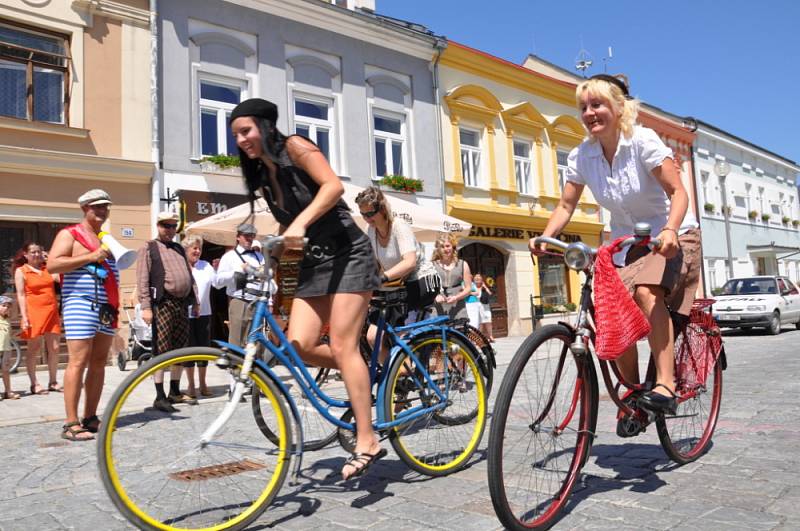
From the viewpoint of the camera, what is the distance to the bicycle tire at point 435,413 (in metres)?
3.46

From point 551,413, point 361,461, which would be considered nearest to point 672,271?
point 551,413

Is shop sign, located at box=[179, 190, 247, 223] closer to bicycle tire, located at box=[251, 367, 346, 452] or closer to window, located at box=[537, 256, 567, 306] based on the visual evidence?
bicycle tire, located at box=[251, 367, 346, 452]

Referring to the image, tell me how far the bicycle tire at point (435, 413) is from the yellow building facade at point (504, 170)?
14257mm

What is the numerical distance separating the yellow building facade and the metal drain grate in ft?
50.7

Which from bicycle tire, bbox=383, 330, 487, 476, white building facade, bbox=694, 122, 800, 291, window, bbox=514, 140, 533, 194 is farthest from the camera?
white building facade, bbox=694, 122, 800, 291

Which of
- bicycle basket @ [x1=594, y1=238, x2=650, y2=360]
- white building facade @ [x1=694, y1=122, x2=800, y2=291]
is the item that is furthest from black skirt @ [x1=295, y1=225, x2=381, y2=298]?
white building facade @ [x1=694, y1=122, x2=800, y2=291]

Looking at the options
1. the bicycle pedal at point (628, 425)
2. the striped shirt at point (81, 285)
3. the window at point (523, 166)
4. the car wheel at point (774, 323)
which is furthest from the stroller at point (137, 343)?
the car wheel at point (774, 323)

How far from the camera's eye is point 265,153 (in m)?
3.09

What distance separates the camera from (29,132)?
443 inches

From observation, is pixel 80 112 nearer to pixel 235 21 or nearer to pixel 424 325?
pixel 235 21

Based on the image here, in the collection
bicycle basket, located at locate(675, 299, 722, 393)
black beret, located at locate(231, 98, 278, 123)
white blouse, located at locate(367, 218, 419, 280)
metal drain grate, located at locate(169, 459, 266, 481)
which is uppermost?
black beret, located at locate(231, 98, 278, 123)

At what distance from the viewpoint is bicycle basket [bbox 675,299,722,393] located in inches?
139

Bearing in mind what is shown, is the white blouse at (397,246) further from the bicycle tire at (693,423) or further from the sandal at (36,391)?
the sandal at (36,391)

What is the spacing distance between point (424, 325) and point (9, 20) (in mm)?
10936
